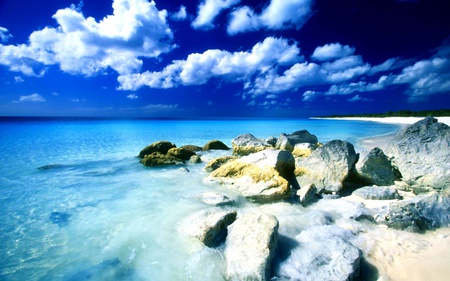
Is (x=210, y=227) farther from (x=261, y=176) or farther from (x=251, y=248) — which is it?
(x=261, y=176)

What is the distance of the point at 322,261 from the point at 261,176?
3185 millimetres

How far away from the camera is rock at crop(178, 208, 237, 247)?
4086 mm

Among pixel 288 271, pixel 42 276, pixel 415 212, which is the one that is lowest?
pixel 42 276

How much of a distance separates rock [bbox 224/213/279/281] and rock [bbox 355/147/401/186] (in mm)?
4408

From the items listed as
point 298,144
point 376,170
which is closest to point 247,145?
point 298,144

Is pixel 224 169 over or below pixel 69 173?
over

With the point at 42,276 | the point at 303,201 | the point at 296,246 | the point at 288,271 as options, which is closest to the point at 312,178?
the point at 303,201

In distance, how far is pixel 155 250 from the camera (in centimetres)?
411

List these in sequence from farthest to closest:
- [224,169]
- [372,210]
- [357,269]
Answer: [224,169], [372,210], [357,269]

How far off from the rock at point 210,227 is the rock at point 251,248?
11.5 inches

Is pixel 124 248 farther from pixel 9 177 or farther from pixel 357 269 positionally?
pixel 9 177

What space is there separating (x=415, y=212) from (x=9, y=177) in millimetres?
12728

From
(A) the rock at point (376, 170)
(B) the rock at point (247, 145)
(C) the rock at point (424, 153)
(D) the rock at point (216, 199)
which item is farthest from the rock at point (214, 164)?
(C) the rock at point (424, 153)

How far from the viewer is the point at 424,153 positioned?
6.42m
